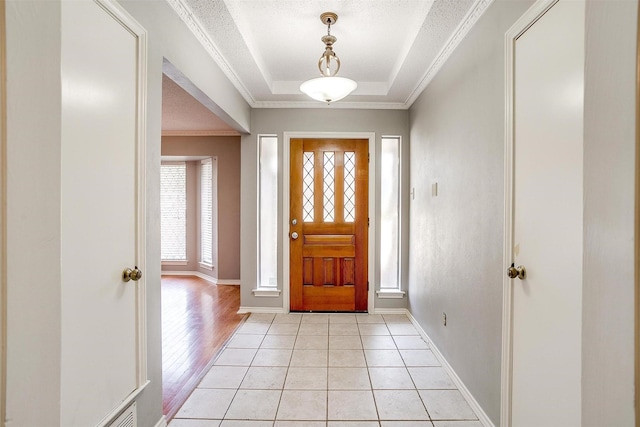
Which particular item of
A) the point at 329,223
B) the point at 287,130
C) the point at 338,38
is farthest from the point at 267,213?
the point at 338,38

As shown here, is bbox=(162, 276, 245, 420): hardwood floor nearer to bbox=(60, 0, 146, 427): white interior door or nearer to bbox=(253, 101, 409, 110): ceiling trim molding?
bbox=(60, 0, 146, 427): white interior door

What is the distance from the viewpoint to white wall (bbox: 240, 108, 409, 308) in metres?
3.79

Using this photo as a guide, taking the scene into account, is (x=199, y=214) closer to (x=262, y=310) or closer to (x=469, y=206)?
(x=262, y=310)

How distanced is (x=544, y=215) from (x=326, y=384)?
1.77m

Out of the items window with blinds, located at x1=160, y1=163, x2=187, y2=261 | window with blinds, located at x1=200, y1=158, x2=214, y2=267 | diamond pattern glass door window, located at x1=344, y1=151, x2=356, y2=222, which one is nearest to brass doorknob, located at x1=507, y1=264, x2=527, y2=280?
diamond pattern glass door window, located at x1=344, y1=151, x2=356, y2=222

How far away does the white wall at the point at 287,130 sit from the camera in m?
3.79

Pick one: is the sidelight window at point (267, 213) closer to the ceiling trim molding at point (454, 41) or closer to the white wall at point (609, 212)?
the ceiling trim molding at point (454, 41)

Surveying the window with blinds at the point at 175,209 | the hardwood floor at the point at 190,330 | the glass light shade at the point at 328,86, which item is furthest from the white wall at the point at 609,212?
the window with blinds at the point at 175,209

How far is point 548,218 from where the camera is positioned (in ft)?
4.42

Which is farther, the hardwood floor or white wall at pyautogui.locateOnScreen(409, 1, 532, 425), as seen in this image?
the hardwood floor

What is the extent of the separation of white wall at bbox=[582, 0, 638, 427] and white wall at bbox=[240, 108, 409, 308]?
323 centimetres

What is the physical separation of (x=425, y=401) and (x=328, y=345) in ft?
3.41

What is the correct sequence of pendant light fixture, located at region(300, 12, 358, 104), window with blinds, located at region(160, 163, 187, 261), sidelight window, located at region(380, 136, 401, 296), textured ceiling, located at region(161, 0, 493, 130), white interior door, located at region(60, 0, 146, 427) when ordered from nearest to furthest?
white interior door, located at region(60, 0, 146, 427) → textured ceiling, located at region(161, 0, 493, 130) → pendant light fixture, located at region(300, 12, 358, 104) → sidelight window, located at region(380, 136, 401, 296) → window with blinds, located at region(160, 163, 187, 261)

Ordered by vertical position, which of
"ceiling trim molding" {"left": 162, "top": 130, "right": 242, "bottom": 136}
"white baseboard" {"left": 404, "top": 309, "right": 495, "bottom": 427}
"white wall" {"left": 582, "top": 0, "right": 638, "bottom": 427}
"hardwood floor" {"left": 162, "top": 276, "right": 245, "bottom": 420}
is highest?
"ceiling trim molding" {"left": 162, "top": 130, "right": 242, "bottom": 136}
